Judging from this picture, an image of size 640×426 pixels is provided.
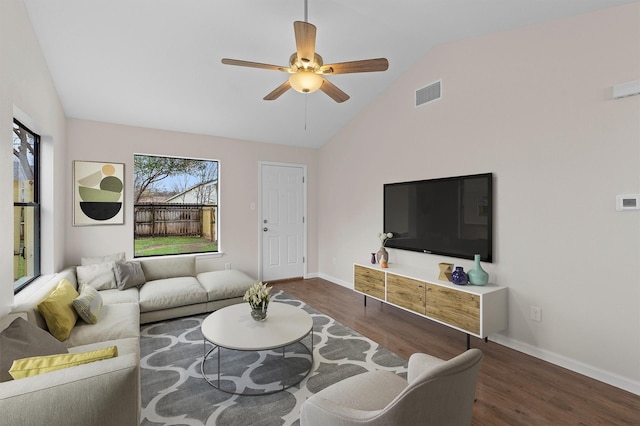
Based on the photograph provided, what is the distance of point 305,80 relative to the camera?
2244 mm

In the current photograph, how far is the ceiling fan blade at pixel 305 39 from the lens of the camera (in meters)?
1.96

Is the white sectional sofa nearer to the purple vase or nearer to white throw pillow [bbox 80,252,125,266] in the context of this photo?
white throw pillow [bbox 80,252,125,266]

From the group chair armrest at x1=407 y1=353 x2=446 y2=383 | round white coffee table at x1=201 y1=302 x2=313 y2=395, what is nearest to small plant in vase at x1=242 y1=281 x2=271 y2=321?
round white coffee table at x1=201 y1=302 x2=313 y2=395

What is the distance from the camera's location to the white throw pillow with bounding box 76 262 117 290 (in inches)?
130

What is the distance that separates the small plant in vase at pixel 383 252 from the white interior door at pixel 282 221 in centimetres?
183

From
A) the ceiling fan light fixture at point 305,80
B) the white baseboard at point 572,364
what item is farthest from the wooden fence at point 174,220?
the white baseboard at point 572,364

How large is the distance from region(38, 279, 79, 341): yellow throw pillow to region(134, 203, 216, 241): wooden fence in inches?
85.2

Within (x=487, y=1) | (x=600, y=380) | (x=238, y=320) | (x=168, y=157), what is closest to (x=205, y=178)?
(x=168, y=157)

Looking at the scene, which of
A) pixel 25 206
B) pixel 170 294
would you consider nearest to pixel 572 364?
pixel 170 294

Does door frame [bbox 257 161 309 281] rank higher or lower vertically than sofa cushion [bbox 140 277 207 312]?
higher

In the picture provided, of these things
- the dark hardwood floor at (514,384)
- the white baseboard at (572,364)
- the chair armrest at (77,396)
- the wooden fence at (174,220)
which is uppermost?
the wooden fence at (174,220)

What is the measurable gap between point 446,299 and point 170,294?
2.98m

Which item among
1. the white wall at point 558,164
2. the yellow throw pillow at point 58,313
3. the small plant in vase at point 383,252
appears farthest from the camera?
the small plant in vase at point 383,252

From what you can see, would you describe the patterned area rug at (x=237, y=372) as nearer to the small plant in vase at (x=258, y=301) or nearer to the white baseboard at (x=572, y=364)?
the small plant in vase at (x=258, y=301)
